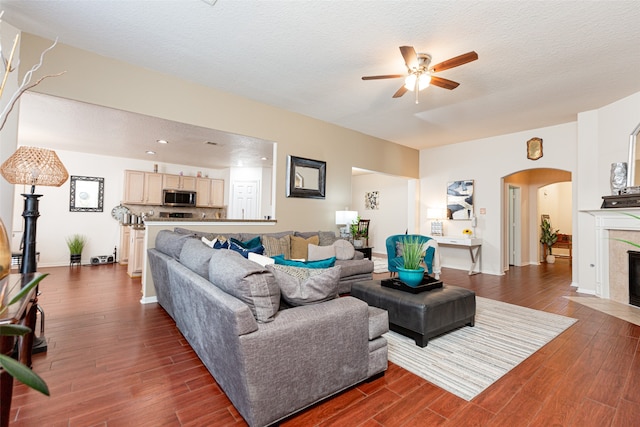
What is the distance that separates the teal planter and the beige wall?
2465mm

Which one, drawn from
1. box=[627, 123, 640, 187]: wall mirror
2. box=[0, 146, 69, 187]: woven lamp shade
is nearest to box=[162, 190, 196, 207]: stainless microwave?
box=[0, 146, 69, 187]: woven lamp shade

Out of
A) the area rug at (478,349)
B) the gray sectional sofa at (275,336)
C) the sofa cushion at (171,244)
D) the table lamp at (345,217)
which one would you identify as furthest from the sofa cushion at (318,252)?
the gray sectional sofa at (275,336)

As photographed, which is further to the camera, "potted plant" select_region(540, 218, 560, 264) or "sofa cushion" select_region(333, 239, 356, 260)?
"potted plant" select_region(540, 218, 560, 264)

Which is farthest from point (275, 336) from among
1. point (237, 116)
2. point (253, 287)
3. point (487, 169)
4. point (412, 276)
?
point (487, 169)

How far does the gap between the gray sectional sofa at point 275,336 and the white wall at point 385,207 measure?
6.32m

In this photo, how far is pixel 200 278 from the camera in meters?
2.05

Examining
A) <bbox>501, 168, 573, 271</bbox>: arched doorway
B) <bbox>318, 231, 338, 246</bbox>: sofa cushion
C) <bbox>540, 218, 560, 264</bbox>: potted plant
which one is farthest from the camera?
<bbox>540, 218, 560, 264</bbox>: potted plant

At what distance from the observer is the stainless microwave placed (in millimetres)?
7453

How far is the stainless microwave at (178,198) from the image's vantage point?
24.5ft

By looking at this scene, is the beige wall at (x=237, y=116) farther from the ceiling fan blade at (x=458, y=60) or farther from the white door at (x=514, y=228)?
the white door at (x=514, y=228)

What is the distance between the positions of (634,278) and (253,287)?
5.26 m

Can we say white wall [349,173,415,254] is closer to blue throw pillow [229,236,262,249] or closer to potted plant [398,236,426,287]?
blue throw pillow [229,236,262,249]

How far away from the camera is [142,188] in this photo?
717 cm

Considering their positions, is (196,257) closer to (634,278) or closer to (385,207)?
(634,278)
